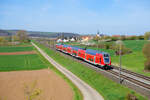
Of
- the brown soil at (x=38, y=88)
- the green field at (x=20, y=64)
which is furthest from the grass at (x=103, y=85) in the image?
the green field at (x=20, y=64)

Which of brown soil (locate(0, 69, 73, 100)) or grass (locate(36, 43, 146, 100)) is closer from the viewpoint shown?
grass (locate(36, 43, 146, 100))

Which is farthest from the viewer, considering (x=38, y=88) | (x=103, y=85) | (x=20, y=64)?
(x=20, y=64)

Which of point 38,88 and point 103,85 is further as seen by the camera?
point 38,88

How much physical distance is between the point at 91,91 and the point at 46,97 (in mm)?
7453

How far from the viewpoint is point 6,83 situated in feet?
127

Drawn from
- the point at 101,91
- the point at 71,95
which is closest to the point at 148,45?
the point at 101,91

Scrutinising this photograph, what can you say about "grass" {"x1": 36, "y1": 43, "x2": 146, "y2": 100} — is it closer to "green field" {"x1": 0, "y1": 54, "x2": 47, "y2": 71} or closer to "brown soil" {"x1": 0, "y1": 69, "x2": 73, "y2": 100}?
"brown soil" {"x1": 0, "y1": 69, "x2": 73, "y2": 100}

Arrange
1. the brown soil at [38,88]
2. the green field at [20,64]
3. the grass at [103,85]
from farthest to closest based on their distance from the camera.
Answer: the green field at [20,64], the brown soil at [38,88], the grass at [103,85]

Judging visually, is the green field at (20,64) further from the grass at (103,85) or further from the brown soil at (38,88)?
the grass at (103,85)

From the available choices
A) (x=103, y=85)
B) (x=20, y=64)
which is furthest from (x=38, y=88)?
(x=20, y=64)

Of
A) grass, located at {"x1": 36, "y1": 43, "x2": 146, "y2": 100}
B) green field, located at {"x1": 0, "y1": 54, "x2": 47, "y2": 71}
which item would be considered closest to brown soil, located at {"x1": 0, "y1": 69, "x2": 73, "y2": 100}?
grass, located at {"x1": 36, "y1": 43, "x2": 146, "y2": 100}

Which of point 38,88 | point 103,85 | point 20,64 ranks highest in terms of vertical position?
point 103,85

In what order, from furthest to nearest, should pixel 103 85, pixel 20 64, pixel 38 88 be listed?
pixel 20 64 < pixel 38 88 < pixel 103 85

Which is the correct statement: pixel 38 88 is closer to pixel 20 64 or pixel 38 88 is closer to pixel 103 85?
pixel 103 85
